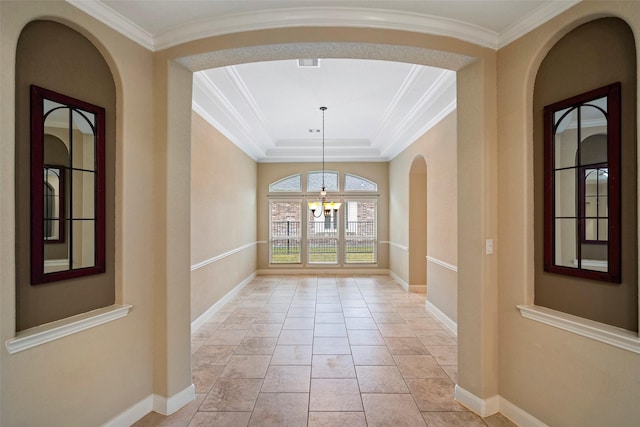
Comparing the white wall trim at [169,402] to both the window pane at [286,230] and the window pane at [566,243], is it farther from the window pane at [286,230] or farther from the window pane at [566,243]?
the window pane at [286,230]

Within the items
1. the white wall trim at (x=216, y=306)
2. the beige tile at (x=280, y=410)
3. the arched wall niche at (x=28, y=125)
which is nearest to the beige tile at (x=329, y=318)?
the white wall trim at (x=216, y=306)

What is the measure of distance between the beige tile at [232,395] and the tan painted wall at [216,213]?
1.52 m

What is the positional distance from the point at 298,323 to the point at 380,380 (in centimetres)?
179

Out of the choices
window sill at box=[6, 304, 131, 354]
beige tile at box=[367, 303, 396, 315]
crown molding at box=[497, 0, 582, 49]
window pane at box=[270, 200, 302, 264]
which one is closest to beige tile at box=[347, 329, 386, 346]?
beige tile at box=[367, 303, 396, 315]

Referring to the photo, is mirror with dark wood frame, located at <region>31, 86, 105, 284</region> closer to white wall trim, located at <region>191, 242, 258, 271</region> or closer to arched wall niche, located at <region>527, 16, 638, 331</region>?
white wall trim, located at <region>191, 242, 258, 271</region>

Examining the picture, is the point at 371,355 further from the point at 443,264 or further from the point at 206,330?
the point at 206,330

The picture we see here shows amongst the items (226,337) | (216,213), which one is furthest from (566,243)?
(216,213)

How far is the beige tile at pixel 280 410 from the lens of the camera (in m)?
2.33

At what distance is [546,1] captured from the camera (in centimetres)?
206

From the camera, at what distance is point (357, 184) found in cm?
819

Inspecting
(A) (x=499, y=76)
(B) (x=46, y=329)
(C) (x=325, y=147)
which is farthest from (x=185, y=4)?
(C) (x=325, y=147)

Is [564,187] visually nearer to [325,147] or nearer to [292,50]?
[292,50]

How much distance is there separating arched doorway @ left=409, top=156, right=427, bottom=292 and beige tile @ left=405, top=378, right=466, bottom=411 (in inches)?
136

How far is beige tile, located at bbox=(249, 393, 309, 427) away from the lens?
7.66 feet
